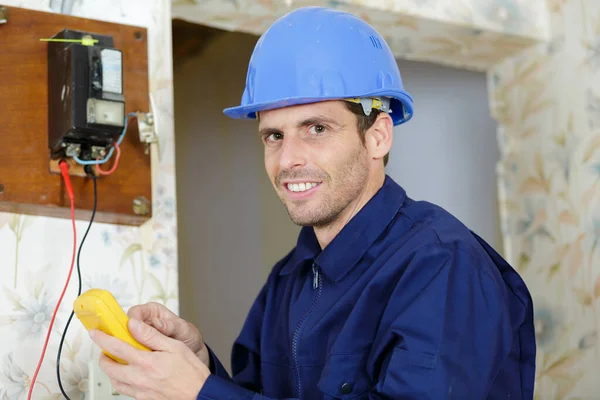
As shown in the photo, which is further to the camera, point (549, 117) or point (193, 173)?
point (193, 173)

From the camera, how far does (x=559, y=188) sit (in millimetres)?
2096

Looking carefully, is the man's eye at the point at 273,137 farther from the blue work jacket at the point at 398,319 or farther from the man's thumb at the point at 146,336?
the man's thumb at the point at 146,336

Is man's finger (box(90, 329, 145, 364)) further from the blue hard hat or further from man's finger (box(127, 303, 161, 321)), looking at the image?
the blue hard hat

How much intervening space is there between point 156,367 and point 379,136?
522 mm

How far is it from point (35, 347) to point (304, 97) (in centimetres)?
60

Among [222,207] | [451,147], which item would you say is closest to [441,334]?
[451,147]

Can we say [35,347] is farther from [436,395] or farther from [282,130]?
[436,395]

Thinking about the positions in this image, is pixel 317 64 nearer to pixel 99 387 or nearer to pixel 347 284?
pixel 347 284

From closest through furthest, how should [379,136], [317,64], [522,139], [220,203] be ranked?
[317,64]
[379,136]
[522,139]
[220,203]

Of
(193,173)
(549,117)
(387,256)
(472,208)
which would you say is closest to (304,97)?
(387,256)

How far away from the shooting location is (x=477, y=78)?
239cm

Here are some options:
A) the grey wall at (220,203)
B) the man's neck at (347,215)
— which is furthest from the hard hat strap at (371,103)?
the grey wall at (220,203)

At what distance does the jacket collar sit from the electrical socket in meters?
0.38

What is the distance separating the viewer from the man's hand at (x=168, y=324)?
1320mm
